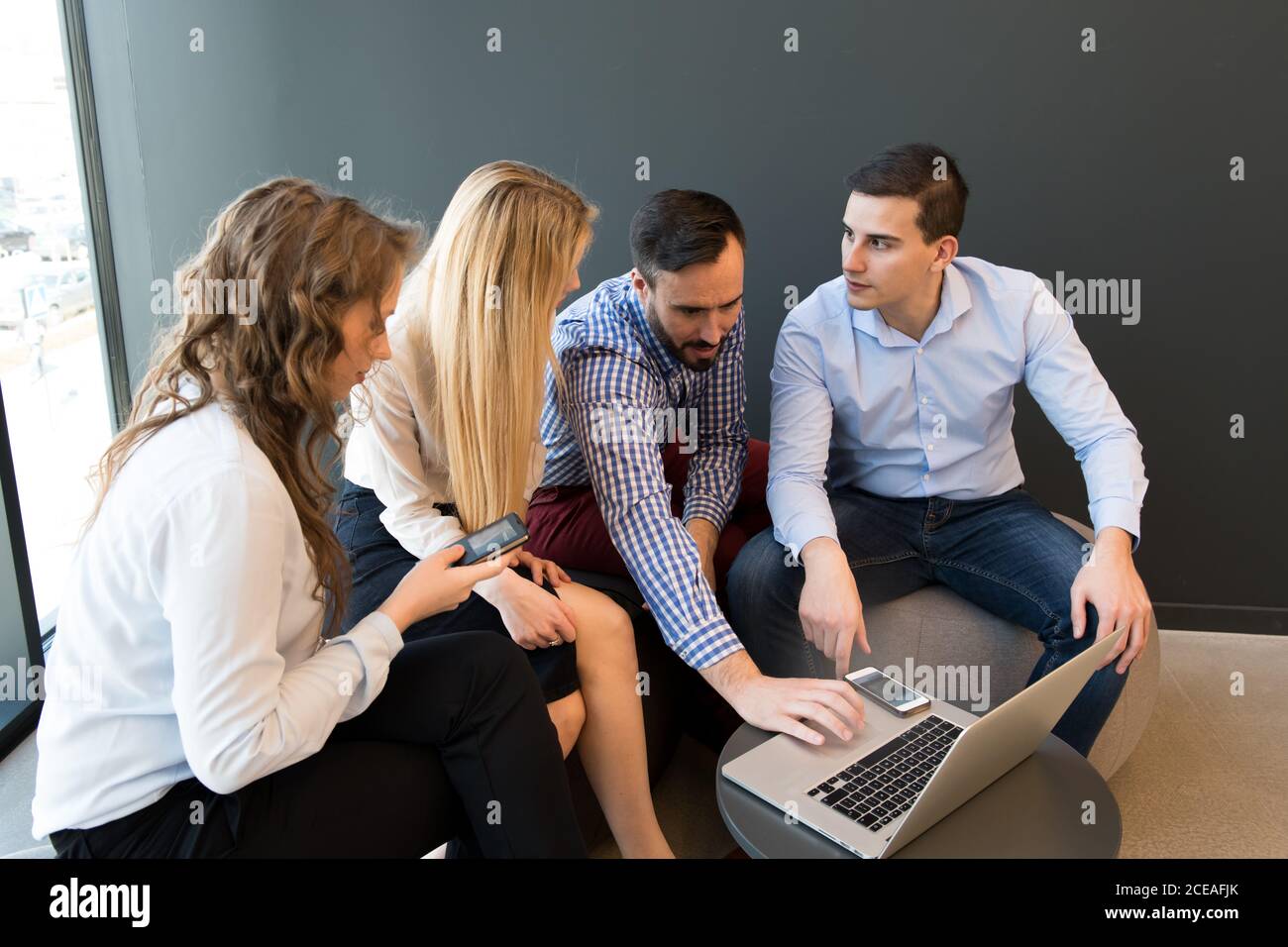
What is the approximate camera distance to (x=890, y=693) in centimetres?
→ 165

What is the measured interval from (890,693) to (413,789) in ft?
2.30

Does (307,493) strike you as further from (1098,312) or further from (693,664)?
(1098,312)

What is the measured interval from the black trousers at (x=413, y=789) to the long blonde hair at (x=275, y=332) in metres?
0.25

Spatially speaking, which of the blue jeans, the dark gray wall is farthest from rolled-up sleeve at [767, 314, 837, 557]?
the dark gray wall

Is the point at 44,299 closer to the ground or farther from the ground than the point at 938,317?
farther from the ground

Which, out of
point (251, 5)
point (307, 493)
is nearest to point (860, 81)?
point (251, 5)

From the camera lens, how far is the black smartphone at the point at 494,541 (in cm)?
163

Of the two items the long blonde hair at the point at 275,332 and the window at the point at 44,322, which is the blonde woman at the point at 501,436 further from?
the window at the point at 44,322

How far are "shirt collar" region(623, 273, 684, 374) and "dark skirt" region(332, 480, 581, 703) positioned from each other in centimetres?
52

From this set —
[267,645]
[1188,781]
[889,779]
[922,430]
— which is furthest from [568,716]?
[1188,781]

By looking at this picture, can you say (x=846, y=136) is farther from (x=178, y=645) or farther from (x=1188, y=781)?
(x=178, y=645)

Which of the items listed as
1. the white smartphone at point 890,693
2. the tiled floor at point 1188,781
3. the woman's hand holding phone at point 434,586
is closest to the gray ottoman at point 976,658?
the tiled floor at point 1188,781
